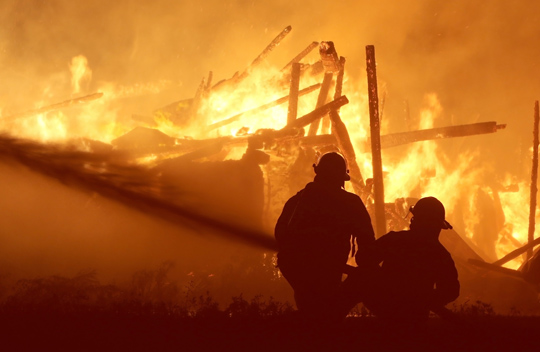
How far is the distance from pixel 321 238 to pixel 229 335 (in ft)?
3.95

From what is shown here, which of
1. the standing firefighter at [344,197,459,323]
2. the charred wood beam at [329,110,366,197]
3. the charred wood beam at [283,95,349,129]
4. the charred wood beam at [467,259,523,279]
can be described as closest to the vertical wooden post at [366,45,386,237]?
the charred wood beam at [283,95,349,129]

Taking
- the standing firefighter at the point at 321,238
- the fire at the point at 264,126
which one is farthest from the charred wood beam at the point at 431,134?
the standing firefighter at the point at 321,238

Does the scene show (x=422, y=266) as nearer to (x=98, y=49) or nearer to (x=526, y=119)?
(x=98, y=49)

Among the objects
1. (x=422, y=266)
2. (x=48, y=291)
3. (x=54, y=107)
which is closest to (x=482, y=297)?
(x=422, y=266)

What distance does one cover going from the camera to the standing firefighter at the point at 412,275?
10.8ft

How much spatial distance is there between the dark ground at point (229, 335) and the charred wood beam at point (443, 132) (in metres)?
8.06

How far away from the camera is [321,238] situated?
332 centimetres

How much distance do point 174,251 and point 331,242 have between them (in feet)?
19.9

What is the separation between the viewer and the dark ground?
9.53 feet

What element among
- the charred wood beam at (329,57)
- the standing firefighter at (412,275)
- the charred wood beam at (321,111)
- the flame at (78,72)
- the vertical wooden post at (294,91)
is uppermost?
the flame at (78,72)

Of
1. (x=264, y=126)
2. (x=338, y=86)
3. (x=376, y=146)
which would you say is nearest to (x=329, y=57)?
(x=338, y=86)

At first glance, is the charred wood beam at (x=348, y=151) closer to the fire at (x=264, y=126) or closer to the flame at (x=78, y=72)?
the fire at (x=264, y=126)

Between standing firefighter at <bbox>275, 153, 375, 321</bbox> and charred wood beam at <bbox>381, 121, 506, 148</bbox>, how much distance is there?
8432 millimetres

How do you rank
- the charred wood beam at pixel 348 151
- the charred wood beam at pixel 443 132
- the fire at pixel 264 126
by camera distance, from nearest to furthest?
the charred wood beam at pixel 348 151
the charred wood beam at pixel 443 132
the fire at pixel 264 126
